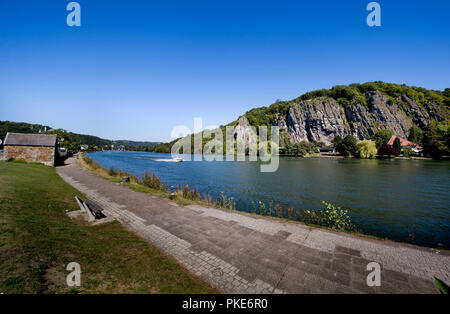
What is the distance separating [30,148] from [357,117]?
14962 centimetres

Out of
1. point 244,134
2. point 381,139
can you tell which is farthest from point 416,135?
point 244,134

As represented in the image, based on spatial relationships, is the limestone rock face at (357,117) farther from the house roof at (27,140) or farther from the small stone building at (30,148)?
the small stone building at (30,148)

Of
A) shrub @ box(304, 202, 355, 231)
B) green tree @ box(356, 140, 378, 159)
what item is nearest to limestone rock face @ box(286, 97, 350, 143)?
green tree @ box(356, 140, 378, 159)

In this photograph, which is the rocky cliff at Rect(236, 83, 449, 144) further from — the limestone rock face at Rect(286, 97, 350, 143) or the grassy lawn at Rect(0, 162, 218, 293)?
the grassy lawn at Rect(0, 162, 218, 293)

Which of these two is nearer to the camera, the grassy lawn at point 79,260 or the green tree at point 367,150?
the grassy lawn at point 79,260

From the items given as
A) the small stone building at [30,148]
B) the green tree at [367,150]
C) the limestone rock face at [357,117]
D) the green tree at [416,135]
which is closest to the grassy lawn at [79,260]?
the small stone building at [30,148]

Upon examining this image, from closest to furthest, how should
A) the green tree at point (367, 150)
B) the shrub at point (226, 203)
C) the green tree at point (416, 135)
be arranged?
the shrub at point (226, 203) → the green tree at point (367, 150) → the green tree at point (416, 135)

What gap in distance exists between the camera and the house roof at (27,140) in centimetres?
2498

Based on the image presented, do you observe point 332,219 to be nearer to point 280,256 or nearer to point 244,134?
point 280,256

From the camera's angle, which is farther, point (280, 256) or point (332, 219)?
point (332, 219)

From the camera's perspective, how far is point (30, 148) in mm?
25594

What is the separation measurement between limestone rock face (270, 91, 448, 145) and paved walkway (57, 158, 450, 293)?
116 metres

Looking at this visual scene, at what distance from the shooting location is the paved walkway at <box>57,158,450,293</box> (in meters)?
3.62

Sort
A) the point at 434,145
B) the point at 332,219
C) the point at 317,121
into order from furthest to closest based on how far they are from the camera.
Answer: the point at 317,121 < the point at 434,145 < the point at 332,219
